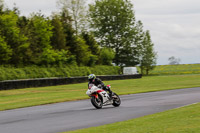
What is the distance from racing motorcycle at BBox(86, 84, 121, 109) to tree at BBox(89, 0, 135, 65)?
2477 inches

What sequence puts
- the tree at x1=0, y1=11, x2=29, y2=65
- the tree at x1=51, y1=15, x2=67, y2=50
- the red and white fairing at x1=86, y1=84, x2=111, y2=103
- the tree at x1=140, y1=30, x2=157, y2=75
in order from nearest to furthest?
the red and white fairing at x1=86, y1=84, x2=111, y2=103
the tree at x1=0, y1=11, x2=29, y2=65
the tree at x1=51, y1=15, x2=67, y2=50
the tree at x1=140, y1=30, x2=157, y2=75

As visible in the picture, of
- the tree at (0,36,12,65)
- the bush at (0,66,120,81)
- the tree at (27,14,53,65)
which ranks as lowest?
the bush at (0,66,120,81)

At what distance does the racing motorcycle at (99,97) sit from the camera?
623 inches

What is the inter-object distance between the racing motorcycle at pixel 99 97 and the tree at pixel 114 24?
62.9 metres

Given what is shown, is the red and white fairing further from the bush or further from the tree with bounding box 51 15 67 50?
the tree with bounding box 51 15 67 50

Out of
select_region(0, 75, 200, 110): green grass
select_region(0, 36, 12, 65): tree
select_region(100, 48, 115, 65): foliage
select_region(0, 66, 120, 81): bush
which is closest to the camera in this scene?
select_region(0, 75, 200, 110): green grass

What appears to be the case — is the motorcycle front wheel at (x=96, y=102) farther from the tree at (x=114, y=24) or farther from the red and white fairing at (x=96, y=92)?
the tree at (x=114, y=24)

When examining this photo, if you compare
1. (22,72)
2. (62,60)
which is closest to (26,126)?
(22,72)

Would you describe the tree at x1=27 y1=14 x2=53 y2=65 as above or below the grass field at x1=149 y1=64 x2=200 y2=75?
above

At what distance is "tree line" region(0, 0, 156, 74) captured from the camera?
43.5 meters

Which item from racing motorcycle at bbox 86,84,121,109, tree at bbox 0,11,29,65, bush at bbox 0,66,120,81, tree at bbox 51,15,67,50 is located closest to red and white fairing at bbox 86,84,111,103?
racing motorcycle at bbox 86,84,121,109

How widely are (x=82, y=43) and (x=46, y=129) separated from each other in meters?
49.9

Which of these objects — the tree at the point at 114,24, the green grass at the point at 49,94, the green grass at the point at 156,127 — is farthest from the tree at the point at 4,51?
the tree at the point at 114,24

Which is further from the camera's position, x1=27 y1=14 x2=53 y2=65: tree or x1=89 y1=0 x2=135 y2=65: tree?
x1=89 y1=0 x2=135 y2=65: tree
